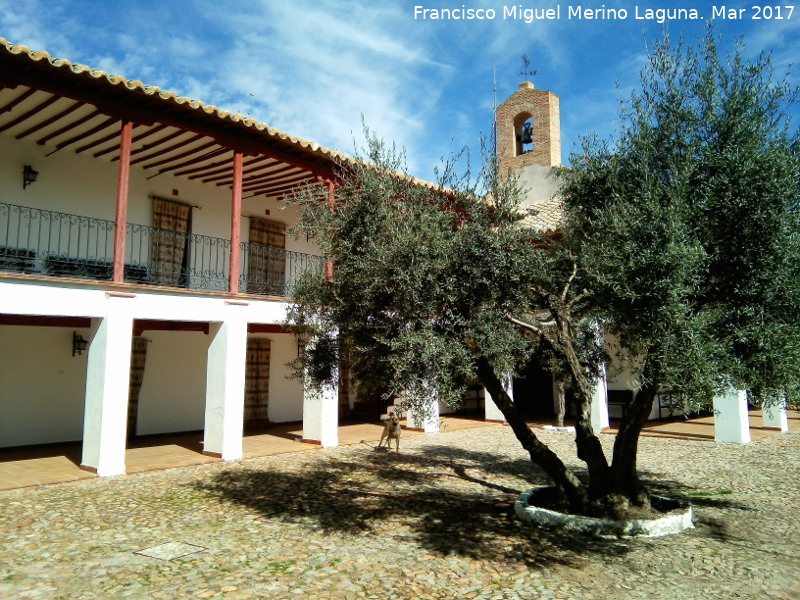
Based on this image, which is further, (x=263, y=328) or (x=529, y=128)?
(x=529, y=128)

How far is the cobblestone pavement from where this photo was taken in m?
4.88

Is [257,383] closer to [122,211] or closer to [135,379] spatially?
[135,379]

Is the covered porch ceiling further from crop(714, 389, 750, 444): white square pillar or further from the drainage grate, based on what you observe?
crop(714, 389, 750, 444): white square pillar

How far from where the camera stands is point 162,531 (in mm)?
6363

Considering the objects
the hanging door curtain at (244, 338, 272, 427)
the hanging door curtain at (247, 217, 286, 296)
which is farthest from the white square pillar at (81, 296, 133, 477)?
the hanging door curtain at (244, 338, 272, 427)

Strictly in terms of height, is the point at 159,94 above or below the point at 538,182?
below

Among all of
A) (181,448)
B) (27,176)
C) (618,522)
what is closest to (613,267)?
(618,522)

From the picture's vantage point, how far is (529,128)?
22.2m

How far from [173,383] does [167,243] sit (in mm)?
3135

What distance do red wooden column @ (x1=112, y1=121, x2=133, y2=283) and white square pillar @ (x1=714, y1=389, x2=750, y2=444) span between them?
11.6 metres

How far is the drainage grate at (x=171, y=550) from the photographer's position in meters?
5.62

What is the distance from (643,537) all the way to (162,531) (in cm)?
510

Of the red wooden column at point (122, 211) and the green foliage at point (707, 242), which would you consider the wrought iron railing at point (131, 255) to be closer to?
the red wooden column at point (122, 211)

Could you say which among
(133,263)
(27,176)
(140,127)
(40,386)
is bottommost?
(40,386)
